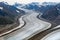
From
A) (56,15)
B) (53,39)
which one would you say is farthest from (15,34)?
(56,15)

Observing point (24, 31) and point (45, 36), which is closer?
point (45, 36)

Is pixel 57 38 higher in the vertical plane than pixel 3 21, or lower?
lower

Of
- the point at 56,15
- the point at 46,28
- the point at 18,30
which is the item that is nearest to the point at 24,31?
the point at 18,30

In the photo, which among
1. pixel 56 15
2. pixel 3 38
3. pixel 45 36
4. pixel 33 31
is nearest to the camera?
pixel 3 38

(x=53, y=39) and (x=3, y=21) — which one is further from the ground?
(x=3, y=21)

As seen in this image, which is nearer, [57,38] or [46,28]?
[57,38]

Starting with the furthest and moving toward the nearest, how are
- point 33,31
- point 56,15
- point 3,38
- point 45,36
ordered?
point 56,15 → point 33,31 → point 45,36 → point 3,38

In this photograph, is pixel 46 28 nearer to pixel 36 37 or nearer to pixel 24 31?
pixel 24 31

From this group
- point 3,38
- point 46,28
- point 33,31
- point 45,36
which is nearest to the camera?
point 3,38

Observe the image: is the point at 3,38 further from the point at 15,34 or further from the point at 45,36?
the point at 45,36
